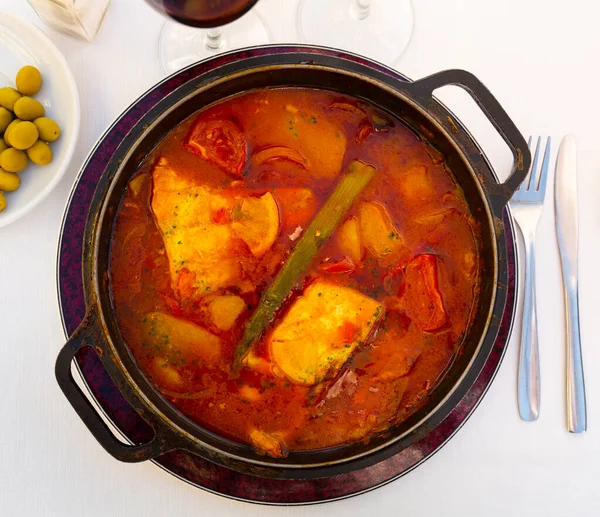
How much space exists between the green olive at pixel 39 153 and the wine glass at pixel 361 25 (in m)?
0.98

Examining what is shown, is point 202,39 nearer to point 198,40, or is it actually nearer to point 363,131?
point 198,40

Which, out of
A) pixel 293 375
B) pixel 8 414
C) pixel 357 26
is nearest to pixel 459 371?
pixel 293 375

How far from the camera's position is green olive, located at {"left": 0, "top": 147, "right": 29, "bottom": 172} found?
1872 mm

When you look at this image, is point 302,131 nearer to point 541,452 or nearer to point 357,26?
point 357,26

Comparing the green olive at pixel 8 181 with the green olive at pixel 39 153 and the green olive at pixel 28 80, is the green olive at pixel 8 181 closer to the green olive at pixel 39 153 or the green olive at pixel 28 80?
the green olive at pixel 39 153

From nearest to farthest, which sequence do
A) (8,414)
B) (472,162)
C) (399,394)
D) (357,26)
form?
(472,162) < (399,394) < (8,414) < (357,26)

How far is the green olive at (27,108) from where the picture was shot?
1879 millimetres

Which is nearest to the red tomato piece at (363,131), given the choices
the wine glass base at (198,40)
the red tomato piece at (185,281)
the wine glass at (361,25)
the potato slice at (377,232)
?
the potato slice at (377,232)

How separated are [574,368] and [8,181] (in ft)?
6.80

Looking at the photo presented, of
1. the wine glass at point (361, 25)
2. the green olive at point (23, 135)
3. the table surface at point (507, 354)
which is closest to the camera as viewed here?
the green olive at point (23, 135)

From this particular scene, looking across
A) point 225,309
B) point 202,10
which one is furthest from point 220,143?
point 225,309

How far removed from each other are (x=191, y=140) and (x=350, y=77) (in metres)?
0.51

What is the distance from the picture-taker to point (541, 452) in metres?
2.10

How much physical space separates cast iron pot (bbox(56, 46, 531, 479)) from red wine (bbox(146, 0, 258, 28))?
0.16 metres
